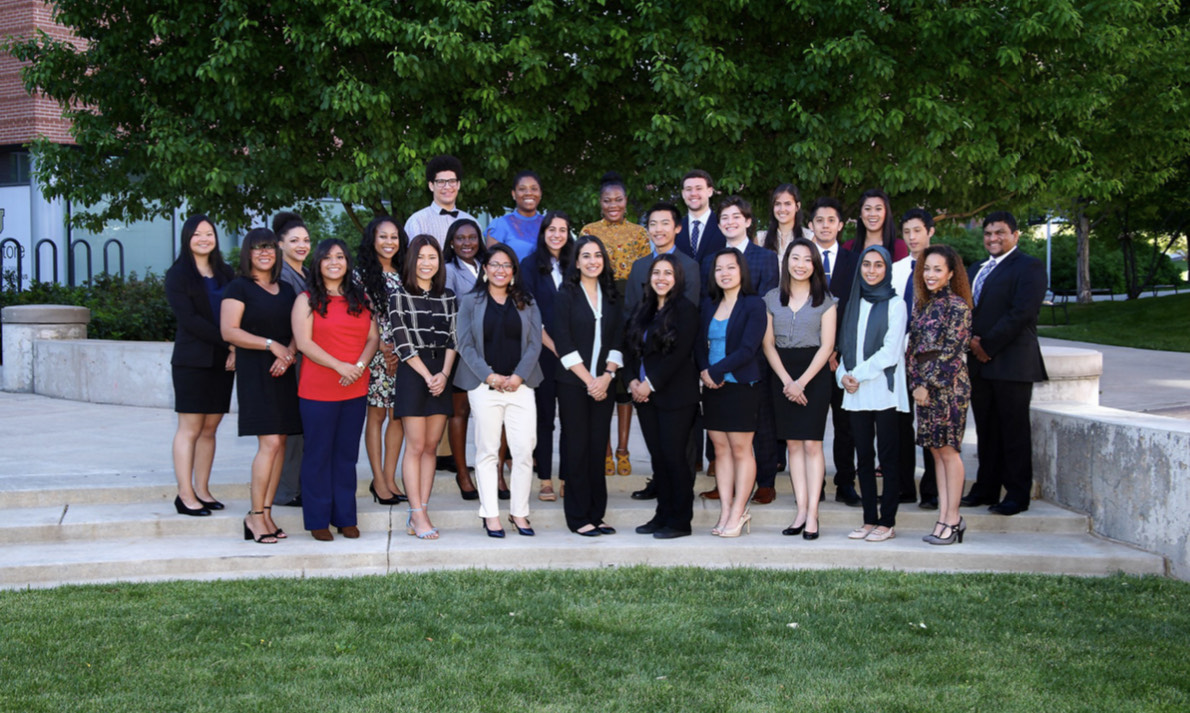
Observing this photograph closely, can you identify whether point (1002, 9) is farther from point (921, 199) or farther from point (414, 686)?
point (414, 686)

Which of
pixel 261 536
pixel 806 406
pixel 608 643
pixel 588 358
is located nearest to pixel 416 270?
pixel 588 358

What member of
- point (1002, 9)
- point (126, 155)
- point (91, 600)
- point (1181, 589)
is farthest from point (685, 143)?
point (91, 600)

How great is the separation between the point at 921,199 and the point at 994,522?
7498 mm

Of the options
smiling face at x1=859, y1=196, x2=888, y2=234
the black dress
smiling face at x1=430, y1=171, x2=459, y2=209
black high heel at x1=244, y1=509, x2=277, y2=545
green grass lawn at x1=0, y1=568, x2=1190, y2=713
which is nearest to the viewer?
green grass lawn at x1=0, y1=568, x2=1190, y2=713

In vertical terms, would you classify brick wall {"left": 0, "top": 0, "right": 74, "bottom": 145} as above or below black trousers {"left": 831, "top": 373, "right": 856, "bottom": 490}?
above

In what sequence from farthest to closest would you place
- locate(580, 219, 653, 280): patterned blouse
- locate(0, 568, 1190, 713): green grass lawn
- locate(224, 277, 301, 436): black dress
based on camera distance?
locate(580, 219, 653, 280): patterned blouse
locate(224, 277, 301, 436): black dress
locate(0, 568, 1190, 713): green grass lawn

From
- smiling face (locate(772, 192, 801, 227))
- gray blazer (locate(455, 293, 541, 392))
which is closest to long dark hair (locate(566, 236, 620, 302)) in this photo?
gray blazer (locate(455, 293, 541, 392))

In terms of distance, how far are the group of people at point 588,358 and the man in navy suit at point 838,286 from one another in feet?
0.25

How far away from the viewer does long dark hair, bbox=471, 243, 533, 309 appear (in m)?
6.95

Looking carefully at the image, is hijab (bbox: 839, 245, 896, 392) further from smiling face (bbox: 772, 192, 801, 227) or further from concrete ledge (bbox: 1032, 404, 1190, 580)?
concrete ledge (bbox: 1032, 404, 1190, 580)

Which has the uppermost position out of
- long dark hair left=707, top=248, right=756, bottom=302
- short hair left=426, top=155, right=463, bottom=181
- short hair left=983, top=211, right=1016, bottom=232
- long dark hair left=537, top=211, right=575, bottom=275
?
short hair left=426, top=155, right=463, bottom=181

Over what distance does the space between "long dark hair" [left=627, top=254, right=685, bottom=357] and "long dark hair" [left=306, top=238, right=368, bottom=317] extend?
1642 mm

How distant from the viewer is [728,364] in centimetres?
683

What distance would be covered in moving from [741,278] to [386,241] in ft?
7.28
